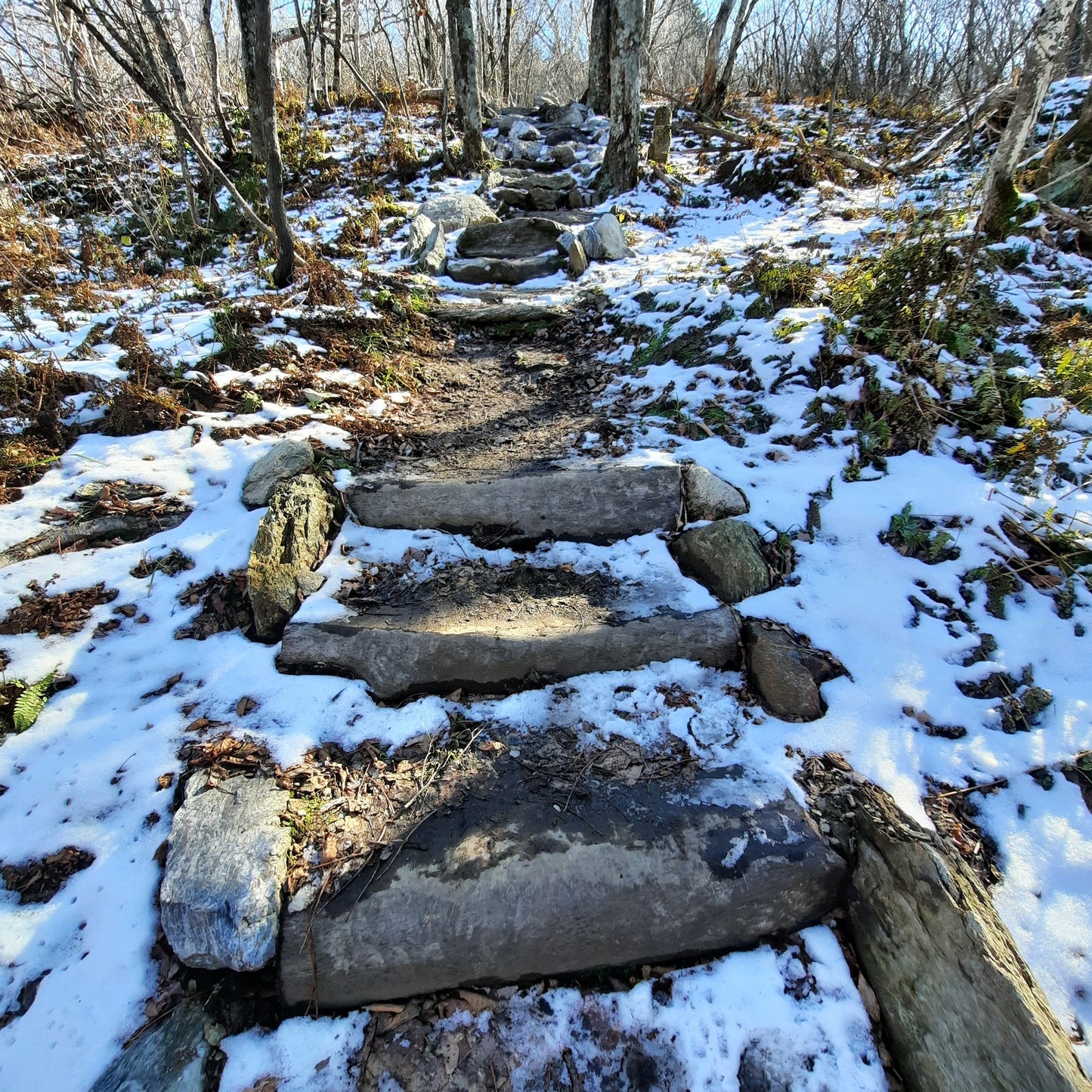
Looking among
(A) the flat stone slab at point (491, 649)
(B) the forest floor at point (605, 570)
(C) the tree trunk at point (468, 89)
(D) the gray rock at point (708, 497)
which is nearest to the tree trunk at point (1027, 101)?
(B) the forest floor at point (605, 570)

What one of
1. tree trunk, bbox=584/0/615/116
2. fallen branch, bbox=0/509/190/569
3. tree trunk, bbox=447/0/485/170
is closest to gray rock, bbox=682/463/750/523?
fallen branch, bbox=0/509/190/569

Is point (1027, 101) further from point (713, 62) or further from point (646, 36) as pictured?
point (646, 36)

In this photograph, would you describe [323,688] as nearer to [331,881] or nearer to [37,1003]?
[331,881]

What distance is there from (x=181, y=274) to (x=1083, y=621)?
31.0 ft

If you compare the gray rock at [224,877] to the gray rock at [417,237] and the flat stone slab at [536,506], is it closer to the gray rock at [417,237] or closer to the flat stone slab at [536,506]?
the flat stone slab at [536,506]

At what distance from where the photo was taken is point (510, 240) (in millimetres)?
8586

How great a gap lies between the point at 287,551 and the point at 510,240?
285 inches

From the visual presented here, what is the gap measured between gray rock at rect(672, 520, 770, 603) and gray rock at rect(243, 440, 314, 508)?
2707mm

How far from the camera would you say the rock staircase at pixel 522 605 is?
2.87m

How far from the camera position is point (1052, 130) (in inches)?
293

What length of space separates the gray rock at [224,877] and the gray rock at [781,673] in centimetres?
227

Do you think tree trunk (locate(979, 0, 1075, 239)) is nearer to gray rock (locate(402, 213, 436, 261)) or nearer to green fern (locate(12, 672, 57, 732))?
green fern (locate(12, 672, 57, 732))

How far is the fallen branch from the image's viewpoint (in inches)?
121

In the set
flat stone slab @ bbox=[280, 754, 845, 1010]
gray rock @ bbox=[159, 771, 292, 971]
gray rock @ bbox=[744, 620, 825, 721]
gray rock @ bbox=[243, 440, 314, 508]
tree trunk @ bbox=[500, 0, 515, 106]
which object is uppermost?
tree trunk @ bbox=[500, 0, 515, 106]
